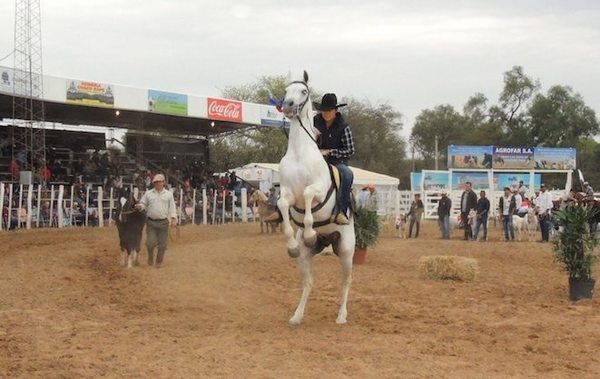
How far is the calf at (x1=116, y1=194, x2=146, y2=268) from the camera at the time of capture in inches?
559

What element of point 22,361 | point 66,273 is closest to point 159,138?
point 66,273

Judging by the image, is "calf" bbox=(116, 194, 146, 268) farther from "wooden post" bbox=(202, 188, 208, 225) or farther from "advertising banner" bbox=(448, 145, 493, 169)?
"advertising banner" bbox=(448, 145, 493, 169)

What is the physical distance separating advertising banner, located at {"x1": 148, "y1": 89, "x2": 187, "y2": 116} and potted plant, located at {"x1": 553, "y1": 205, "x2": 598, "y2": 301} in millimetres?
24099

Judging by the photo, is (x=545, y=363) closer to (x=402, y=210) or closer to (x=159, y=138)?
(x=402, y=210)

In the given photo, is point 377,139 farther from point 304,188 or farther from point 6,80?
point 304,188

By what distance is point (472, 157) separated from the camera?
1842 inches

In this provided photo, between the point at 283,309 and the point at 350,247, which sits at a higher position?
the point at 350,247

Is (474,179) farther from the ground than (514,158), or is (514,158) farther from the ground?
(514,158)

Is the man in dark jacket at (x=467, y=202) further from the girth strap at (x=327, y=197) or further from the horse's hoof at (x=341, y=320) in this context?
the girth strap at (x=327, y=197)

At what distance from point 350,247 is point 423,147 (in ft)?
240

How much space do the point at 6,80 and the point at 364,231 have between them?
16.7 metres

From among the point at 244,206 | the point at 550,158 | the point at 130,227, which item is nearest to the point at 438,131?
the point at 550,158

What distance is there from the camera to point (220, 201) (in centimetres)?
3356

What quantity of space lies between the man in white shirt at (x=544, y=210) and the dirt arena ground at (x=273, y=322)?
7.63m
